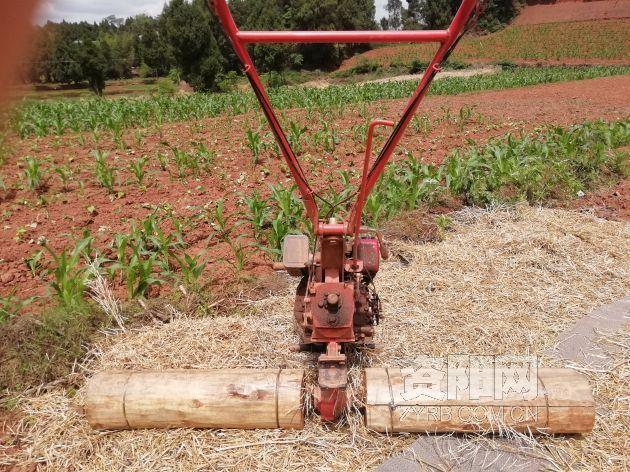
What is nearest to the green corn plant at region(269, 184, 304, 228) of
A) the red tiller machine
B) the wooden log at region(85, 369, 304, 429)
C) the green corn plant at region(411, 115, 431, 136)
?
the red tiller machine

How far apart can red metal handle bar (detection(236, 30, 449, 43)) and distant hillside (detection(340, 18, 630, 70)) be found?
43.2m

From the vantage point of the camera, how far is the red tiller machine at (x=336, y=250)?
1.79 meters

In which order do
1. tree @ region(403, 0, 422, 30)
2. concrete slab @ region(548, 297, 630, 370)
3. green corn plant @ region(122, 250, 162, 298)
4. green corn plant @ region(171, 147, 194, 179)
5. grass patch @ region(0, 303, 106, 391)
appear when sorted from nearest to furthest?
grass patch @ region(0, 303, 106, 391), concrete slab @ region(548, 297, 630, 370), green corn plant @ region(122, 250, 162, 298), green corn plant @ region(171, 147, 194, 179), tree @ region(403, 0, 422, 30)

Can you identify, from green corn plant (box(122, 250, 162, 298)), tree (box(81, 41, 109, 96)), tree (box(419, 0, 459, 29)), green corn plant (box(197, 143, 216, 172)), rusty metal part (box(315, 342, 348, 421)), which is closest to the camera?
rusty metal part (box(315, 342, 348, 421))

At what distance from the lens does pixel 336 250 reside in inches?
96.2

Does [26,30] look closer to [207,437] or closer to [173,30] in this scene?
[207,437]

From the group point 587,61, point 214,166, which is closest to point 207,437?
point 214,166

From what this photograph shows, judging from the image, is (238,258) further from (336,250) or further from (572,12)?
(572,12)

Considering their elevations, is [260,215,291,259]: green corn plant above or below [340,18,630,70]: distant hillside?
below

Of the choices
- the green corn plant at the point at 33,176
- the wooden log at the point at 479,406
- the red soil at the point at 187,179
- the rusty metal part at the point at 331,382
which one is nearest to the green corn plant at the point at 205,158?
the red soil at the point at 187,179

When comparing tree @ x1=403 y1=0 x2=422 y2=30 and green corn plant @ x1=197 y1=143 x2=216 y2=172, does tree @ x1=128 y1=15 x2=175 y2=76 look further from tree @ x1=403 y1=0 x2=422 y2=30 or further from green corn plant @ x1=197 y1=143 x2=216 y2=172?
green corn plant @ x1=197 y1=143 x2=216 y2=172

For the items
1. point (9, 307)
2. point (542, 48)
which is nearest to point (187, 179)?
point (9, 307)

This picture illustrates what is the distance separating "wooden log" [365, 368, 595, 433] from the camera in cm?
236

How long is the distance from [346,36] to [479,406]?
1.86m
